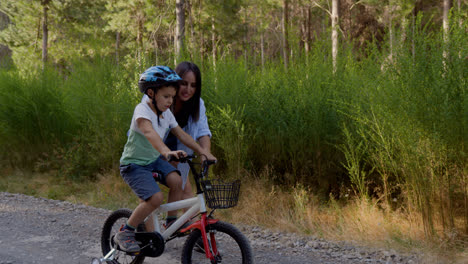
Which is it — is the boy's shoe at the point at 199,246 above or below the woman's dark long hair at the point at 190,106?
below

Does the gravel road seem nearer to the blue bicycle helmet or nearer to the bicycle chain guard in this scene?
the bicycle chain guard

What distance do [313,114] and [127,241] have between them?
3508 millimetres

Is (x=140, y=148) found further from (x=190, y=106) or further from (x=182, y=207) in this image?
(x=190, y=106)

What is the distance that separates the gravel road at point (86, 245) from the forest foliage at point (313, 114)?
865mm

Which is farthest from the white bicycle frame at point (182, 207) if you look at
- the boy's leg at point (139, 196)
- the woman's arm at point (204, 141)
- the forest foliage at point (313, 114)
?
the forest foliage at point (313, 114)

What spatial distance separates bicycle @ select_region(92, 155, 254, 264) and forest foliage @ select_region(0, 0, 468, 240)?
2284 mm

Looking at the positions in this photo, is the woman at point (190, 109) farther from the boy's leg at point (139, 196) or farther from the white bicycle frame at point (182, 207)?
the boy's leg at point (139, 196)

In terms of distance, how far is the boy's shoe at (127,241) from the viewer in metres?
3.38

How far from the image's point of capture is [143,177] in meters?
3.40

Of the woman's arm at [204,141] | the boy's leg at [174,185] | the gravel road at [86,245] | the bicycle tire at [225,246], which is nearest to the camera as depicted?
the bicycle tire at [225,246]

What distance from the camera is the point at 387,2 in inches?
602

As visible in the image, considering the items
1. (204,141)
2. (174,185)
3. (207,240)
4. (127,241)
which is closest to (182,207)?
(174,185)

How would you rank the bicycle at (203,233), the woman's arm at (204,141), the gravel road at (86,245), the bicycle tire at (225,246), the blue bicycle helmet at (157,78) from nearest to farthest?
the bicycle at (203,233)
the bicycle tire at (225,246)
the blue bicycle helmet at (157,78)
the woman's arm at (204,141)
the gravel road at (86,245)

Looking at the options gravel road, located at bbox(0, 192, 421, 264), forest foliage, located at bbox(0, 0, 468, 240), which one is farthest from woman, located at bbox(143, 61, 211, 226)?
forest foliage, located at bbox(0, 0, 468, 240)
